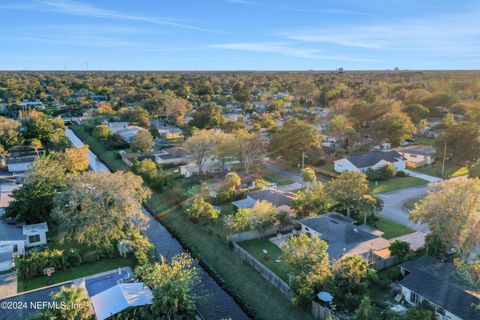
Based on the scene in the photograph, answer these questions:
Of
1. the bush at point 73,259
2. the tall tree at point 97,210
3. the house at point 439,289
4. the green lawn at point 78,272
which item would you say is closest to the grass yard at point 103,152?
the tall tree at point 97,210

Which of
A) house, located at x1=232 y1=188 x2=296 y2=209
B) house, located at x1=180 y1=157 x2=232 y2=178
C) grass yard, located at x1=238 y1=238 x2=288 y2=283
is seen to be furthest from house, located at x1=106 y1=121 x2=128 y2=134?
grass yard, located at x1=238 y1=238 x2=288 y2=283

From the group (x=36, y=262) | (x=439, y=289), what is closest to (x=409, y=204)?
(x=439, y=289)

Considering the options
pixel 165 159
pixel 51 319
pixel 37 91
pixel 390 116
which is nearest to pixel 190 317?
pixel 51 319

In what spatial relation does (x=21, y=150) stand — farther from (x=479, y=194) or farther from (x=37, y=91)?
(x=37, y=91)

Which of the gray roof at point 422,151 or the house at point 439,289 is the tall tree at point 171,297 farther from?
the gray roof at point 422,151

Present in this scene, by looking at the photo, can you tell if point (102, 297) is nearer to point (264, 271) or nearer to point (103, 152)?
point (264, 271)

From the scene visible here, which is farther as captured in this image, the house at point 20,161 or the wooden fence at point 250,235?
the house at point 20,161
